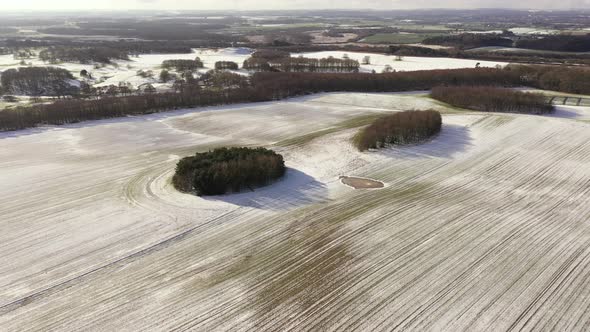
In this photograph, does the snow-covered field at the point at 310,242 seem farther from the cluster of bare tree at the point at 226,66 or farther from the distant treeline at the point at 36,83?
the cluster of bare tree at the point at 226,66

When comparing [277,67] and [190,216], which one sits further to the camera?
[277,67]

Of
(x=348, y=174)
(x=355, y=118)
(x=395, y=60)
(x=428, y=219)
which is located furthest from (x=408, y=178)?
(x=395, y=60)

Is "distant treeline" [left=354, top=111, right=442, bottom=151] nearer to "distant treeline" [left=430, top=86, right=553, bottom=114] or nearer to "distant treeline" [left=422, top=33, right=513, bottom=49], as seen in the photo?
"distant treeline" [left=430, top=86, right=553, bottom=114]

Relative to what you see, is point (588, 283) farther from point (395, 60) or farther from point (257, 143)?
point (395, 60)

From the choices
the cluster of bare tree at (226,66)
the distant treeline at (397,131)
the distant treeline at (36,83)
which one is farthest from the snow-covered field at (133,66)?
the distant treeline at (397,131)

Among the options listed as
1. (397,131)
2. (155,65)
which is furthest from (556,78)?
(155,65)
